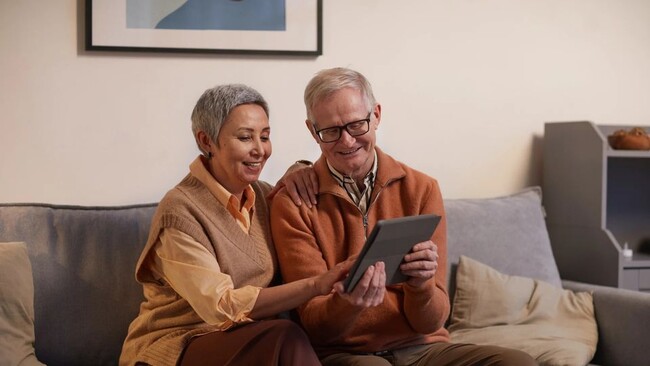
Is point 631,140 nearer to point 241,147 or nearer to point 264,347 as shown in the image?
point 241,147

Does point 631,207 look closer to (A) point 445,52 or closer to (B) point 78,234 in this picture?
(A) point 445,52

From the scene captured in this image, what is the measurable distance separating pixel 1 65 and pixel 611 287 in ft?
7.11

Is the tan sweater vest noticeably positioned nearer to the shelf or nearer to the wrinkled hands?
the wrinkled hands

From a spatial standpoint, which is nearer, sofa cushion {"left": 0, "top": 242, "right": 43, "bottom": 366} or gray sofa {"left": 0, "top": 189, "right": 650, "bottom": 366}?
sofa cushion {"left": 0, "top": 242, "right": 43, "bottom": 366}

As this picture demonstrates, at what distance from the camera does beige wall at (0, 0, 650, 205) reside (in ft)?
9.10

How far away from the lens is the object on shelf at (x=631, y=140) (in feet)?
10.2

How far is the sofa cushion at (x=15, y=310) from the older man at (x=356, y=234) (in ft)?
2.28

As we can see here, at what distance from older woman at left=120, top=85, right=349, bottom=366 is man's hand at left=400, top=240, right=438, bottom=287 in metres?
0.15

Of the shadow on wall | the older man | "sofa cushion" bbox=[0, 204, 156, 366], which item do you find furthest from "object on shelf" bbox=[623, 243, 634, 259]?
"sofa cushion" bbox=[0, 204, 156, 366]

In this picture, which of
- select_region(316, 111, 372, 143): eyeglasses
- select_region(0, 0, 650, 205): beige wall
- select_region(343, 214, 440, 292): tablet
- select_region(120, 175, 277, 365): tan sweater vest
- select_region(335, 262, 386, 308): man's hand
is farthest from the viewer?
select_region(0, 0, 650, 205): beige wall

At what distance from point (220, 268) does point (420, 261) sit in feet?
1.63

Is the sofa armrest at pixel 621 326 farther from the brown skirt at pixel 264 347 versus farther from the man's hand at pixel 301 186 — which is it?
Answer: the brown skirt at pixel 264 347

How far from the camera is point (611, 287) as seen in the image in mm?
2965

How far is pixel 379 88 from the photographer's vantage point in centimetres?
312
